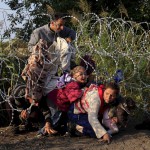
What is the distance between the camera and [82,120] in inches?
204

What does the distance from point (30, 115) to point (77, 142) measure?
0.80 meters

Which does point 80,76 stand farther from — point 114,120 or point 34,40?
point 34,40

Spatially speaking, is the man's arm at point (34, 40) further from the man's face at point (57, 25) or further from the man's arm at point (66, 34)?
the man's arm at point (66, 34)

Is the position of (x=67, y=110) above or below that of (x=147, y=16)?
below

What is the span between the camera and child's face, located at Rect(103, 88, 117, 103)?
16.3ft

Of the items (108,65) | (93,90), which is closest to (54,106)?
(93,90)

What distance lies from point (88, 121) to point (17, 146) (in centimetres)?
85

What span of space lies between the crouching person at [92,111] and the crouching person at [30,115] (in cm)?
30

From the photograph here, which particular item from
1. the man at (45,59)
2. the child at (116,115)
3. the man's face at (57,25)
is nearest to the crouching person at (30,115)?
the man at (45,59)

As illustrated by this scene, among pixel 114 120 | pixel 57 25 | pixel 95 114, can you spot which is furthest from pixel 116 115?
pixel 57 25

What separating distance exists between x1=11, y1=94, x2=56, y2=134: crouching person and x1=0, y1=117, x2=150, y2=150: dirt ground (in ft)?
0.60

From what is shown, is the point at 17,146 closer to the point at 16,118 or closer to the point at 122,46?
the point at 16,118

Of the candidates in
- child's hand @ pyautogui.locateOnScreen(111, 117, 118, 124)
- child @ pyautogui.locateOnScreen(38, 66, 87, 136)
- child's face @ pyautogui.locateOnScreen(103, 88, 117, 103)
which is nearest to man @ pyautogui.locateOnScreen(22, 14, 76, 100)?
child @ pyautogui.locateOnScreen(38, 66, 87, 136)

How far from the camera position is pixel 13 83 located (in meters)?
5.89
